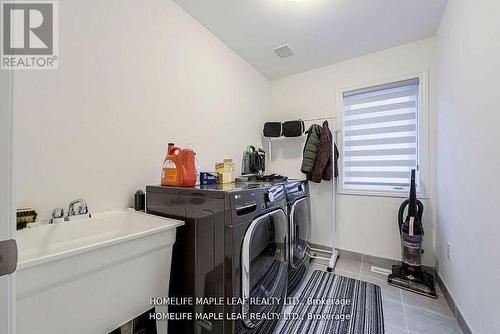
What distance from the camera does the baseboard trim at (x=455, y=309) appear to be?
1352 millimetres

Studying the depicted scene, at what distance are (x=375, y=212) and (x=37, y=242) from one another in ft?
9.32

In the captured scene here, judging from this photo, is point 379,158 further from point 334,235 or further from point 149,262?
point 149,262

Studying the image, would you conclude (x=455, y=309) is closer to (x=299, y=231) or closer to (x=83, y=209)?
(x=299, y=231)

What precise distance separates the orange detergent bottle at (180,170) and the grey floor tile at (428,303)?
2024 millimetres

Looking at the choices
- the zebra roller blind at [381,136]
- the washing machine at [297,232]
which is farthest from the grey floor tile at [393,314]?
the zebra roller blind at [381,136]

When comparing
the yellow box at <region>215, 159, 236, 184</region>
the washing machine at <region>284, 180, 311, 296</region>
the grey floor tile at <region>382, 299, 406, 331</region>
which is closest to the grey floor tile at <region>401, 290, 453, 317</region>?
the grey floor tile at <region>382, 299, 406, 331</region>

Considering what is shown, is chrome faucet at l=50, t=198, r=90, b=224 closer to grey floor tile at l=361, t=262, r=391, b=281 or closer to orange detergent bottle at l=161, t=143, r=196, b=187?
orange detergent bottle at l=161, t=143, r=196, b=187

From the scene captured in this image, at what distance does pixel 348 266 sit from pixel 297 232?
99cm

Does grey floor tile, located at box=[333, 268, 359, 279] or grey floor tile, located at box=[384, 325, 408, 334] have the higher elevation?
grey floor tile, located at box=[384, 325, 408, 334]

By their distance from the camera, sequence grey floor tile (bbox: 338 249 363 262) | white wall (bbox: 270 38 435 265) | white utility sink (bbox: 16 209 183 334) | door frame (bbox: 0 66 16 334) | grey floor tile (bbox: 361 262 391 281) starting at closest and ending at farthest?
door frame (bbox: 0 66 16 334) → white utility sink (bbox: 16 209 183 334) → grey floor tile (bbox: 361 262 391 281) → white wall (bbox: 270 38 435 265) → grey floor tile (bbox: 338 249 363 262)

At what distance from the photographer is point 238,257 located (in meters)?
1.00

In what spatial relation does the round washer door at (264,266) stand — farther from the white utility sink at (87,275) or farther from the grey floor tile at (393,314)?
the grey floor tile at (393,314)

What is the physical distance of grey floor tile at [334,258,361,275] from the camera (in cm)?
226

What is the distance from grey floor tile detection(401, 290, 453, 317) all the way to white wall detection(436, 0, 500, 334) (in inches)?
5.8
